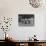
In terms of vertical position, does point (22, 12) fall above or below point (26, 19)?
above

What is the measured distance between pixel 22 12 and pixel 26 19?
8.5 inches

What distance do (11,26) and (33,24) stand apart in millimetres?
587

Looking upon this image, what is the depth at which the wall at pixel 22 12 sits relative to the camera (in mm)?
3191

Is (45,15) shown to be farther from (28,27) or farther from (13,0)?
(13,0)

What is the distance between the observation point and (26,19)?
3.24 meters

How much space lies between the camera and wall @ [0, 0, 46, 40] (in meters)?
3.19

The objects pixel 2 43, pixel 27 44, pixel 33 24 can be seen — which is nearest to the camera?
pixel 27 44

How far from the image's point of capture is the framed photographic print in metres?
3.22

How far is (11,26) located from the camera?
3.23 metres

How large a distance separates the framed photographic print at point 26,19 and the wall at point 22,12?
80 millimetres

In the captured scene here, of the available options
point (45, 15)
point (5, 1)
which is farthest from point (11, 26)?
point (45, 15)

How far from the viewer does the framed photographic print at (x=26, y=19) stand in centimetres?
Result: 322

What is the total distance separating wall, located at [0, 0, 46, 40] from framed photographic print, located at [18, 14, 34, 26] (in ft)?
0.26

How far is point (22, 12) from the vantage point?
324 cm
